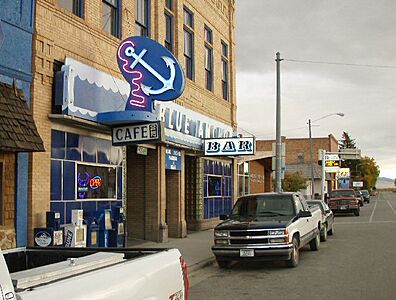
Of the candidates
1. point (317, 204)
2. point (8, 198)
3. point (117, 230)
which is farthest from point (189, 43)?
point (8, 198)

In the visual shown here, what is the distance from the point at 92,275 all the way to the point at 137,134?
35.7 feet

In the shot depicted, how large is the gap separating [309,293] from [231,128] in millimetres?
18074

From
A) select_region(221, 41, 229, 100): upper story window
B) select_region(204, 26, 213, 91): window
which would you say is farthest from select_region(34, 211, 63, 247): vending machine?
select_region(221, 41, 229, 100): upper story window

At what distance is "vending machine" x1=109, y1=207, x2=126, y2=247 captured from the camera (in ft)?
47.5

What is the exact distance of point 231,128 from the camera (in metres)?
27.5

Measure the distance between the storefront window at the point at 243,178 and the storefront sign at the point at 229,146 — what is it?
8.67m

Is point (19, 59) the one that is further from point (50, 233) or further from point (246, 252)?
point (246, 252)

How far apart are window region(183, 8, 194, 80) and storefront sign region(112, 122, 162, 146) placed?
820cm

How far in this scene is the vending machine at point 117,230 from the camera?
1448 cm

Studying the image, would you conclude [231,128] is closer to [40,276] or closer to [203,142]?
[203,142]

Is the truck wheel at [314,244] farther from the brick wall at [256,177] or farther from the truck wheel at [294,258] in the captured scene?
the brick wall at [256,177]

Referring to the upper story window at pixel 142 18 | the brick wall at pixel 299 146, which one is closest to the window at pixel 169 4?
the upper story window at pixel 142 18

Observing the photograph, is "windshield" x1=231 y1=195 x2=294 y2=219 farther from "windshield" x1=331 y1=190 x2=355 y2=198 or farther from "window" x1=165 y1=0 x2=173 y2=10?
"windshield" x1=331 y1=190 x2=355 y2=198

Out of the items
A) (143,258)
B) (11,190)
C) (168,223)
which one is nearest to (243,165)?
(168,223)
